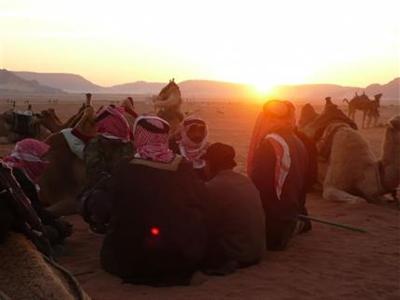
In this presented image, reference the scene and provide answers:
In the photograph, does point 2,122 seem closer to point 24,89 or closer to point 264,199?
point 264,199

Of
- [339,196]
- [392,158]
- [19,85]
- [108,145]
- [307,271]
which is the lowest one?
[19,85]

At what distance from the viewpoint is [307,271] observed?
6109mm

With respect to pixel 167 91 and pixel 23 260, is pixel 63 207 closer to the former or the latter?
pixel 167 91

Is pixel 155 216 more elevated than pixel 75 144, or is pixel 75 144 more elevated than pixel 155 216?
pixel 75 144

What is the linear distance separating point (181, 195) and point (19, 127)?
10357mm

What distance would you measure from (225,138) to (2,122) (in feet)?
24.4

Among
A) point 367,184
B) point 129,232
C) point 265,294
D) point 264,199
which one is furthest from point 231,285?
point 367,184

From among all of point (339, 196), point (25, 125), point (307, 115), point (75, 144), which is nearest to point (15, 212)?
point (75, 144)

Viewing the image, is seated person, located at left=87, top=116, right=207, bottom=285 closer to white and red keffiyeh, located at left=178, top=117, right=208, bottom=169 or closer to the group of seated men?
the group of seated men

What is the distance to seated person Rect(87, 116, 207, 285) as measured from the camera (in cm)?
519

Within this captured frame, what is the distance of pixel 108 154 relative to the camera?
6816 mm

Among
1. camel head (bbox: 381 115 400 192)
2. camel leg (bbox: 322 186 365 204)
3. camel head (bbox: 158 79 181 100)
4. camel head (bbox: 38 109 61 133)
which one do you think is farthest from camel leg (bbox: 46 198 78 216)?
camel head (bbox: 38 109 61 133)

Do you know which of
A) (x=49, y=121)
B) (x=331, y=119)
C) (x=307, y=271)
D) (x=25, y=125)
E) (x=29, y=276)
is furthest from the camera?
(x=25, y=125)

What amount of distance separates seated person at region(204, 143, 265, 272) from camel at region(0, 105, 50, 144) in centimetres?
820
